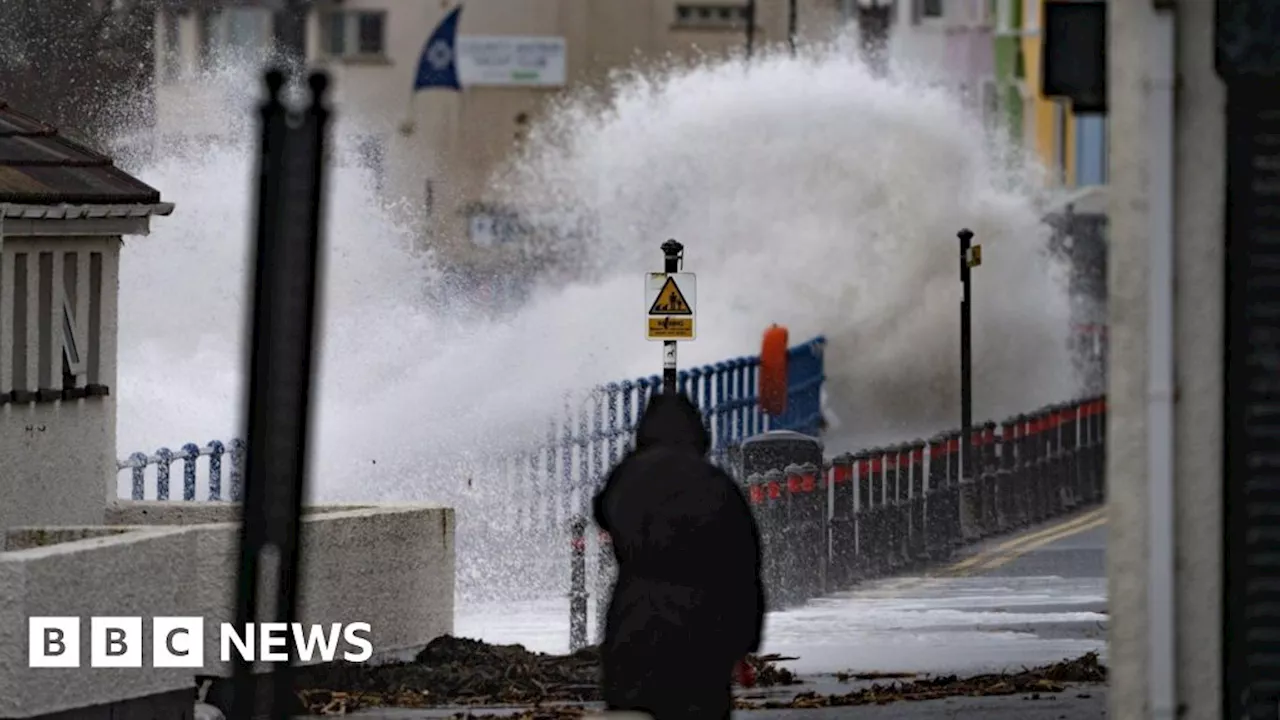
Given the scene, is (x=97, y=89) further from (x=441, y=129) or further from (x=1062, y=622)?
(x=1062, y=622)

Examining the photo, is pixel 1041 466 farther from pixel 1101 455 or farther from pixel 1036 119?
pixel 1036 119

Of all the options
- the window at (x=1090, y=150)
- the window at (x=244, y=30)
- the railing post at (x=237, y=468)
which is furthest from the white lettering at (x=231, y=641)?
the window at (x=244, y=30)

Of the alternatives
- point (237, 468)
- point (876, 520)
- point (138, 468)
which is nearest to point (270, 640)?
point (138, 468)

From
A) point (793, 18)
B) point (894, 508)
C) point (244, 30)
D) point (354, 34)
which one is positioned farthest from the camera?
point (354, 34)

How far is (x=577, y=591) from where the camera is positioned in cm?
2220

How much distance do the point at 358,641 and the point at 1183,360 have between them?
843 cm

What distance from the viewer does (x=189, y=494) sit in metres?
27.8

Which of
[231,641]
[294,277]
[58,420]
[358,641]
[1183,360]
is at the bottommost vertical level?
[358,641]

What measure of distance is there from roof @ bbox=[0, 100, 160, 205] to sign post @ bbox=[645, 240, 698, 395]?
9057 millimetres

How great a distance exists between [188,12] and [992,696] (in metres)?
49.5

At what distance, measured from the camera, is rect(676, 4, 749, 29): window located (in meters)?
70.0

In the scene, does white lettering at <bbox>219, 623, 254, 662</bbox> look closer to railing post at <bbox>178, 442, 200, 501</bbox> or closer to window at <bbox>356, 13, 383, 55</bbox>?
railing post at <bbox>178, 442, 200, 501</bbox>

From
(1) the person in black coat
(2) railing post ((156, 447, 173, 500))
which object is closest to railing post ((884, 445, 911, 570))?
(2) railing post ((156, 447, 173, 500))

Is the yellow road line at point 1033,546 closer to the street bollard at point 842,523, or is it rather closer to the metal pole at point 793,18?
the street bollard at point 842,523
